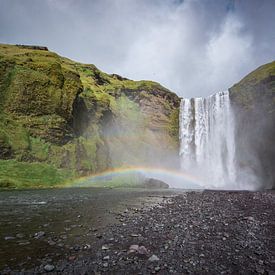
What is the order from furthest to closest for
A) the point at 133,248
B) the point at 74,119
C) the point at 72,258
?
the point at 74,119 < the point at 133,248 < the point at 72,258

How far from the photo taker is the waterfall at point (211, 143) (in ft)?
194

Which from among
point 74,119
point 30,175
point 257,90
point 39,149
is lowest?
point 30,175

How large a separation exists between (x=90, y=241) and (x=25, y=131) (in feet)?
165

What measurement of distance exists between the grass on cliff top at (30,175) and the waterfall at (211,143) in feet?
115

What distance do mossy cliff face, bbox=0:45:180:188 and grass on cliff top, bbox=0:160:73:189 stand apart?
1.41m

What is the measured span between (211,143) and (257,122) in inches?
564

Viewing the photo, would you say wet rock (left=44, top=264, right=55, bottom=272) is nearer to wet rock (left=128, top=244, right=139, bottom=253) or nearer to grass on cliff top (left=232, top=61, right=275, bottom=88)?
wet rock (left=128, top=244, right=139, bottom=253)

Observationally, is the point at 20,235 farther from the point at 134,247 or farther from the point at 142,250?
the point at 142,250

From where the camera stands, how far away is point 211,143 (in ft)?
208

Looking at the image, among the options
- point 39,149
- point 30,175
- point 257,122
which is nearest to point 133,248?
point 30,175

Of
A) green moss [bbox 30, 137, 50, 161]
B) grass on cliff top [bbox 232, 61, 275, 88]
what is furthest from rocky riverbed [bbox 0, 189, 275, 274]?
grass on cliff top [bbox 232, 61, 275, 88]

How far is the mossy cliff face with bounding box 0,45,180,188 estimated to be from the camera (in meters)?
52.2

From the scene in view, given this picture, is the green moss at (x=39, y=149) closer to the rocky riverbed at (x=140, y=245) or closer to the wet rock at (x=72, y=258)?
the rocky riverbed at (x=140, y=245)

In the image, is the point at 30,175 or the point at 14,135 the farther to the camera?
the point at 14,135
